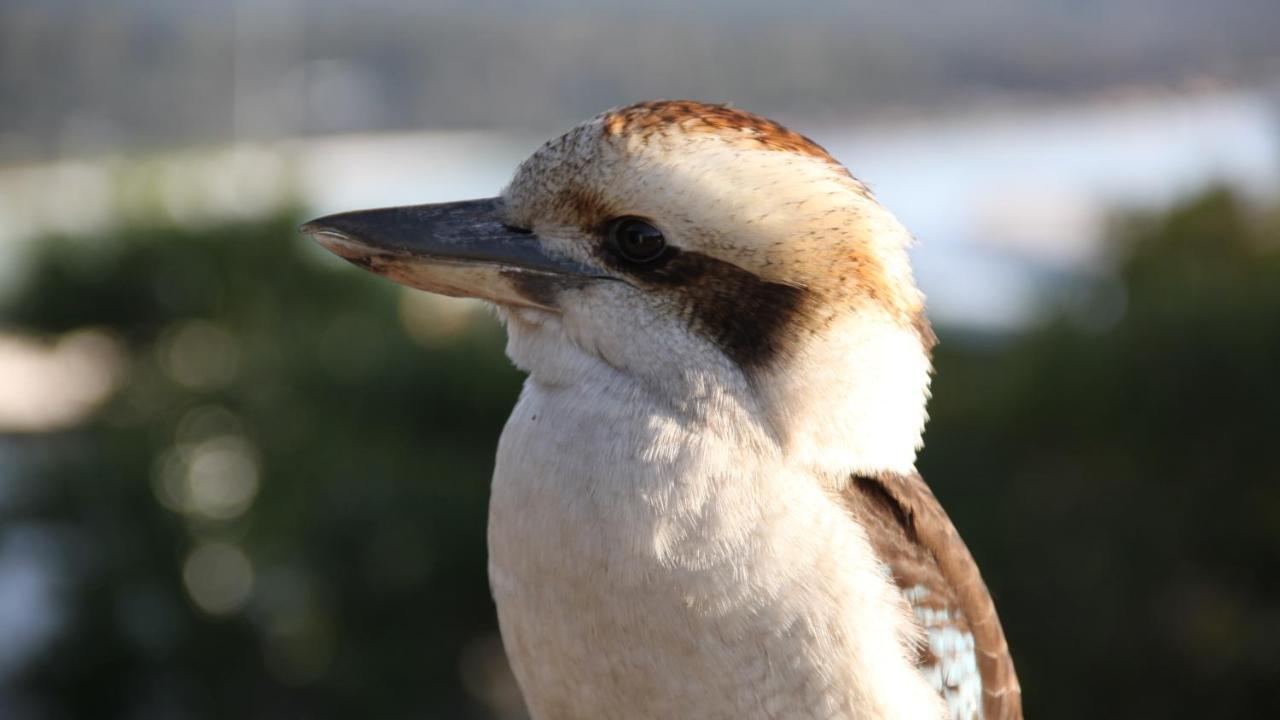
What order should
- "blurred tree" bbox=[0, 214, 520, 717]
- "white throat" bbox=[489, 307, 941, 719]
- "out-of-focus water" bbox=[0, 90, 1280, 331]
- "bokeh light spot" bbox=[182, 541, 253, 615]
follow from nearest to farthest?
"white throat" bbox=[489, 307, 941, 719] < "blurred tree" bbox=[0, 214, 520, 717] < "bokeh light spot" bbox=[182, 541, 253, 615] < "out-of-focus water" bbox=[0, 90, 1280, 331]

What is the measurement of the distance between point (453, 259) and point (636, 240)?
280 mm

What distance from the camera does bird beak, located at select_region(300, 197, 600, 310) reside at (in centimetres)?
213

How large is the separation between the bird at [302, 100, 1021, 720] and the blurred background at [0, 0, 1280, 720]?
136 inches

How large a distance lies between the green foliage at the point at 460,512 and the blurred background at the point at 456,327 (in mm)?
15

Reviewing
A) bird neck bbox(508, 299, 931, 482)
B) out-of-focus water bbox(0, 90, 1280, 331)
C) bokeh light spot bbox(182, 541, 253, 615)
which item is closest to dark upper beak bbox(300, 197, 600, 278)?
bird neck bbox(508, 299, 931, 482)

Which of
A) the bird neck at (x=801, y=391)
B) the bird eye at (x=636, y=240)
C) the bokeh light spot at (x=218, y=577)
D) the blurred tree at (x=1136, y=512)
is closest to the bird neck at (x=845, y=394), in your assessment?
the bird neck at (x=801, y=391)

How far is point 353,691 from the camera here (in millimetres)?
5789

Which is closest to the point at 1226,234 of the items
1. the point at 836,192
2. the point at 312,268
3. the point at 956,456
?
the point at 956,456

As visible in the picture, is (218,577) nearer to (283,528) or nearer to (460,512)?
(283,528)

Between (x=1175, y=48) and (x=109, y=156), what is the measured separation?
6834 millimetres

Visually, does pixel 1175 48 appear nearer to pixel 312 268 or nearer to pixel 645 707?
pixel 312 268

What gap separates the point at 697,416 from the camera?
2.06 m

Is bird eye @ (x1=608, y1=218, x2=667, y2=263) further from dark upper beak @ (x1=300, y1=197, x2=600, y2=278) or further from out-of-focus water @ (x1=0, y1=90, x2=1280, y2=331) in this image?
out-of-focus water @ (x1=0, y1=90, x2=1280, y2=331)

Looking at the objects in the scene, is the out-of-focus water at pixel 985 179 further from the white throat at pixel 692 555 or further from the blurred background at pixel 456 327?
the white throat at pixel 692 555
